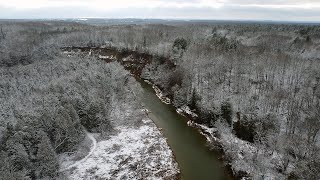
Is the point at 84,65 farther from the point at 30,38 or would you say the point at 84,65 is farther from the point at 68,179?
the point at 30,38

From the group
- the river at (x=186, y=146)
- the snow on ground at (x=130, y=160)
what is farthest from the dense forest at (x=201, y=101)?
the snow on ground at (x=130, y=160)

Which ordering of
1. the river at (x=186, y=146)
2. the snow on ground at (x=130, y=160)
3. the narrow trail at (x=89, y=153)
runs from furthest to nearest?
the narrow trail at (x=89, y=153) → the river at (x=186, y=146) → the snow on ground at (x=130, y=160)

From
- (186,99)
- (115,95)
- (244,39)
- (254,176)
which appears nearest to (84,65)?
(115,95)

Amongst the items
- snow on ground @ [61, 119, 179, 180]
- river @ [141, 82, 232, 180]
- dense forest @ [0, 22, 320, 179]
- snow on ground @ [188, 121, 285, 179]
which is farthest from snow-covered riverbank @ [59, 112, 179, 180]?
snow on ground @ [188, 121, 285, 179]

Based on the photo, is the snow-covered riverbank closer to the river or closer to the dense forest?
the river

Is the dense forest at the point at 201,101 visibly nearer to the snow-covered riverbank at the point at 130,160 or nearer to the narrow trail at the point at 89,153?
the narrow trail at the point at 89,153

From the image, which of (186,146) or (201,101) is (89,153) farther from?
(201,101)

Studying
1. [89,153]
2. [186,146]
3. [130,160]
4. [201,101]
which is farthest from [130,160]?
[201,101]
